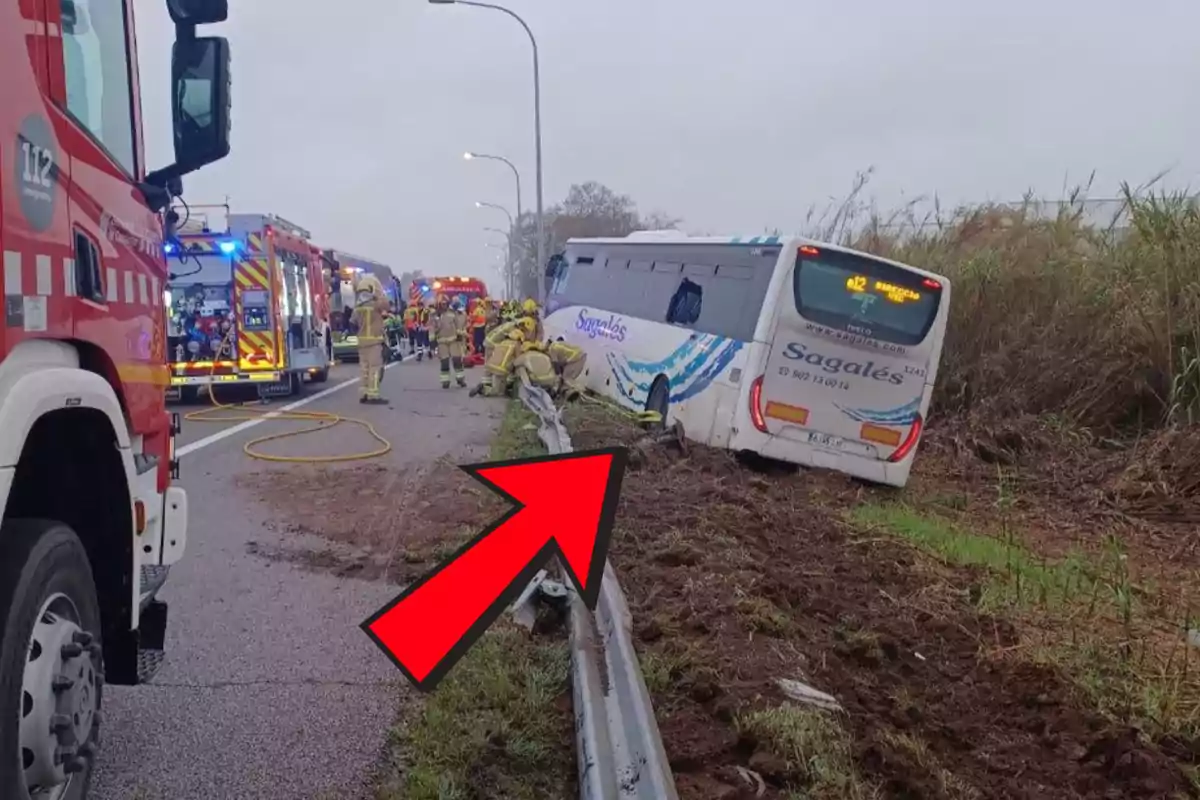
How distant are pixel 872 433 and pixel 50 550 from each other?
901 cm

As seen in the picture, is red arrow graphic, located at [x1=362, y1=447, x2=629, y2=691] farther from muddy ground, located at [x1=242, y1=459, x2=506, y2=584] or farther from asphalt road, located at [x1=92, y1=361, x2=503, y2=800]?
muddy ground, located at [x1=242, y1=459, x2=506, y2=584]

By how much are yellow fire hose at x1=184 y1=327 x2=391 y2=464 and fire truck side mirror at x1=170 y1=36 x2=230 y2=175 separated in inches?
270

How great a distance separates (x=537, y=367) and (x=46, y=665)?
42.3 feet

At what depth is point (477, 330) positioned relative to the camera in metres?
29.5

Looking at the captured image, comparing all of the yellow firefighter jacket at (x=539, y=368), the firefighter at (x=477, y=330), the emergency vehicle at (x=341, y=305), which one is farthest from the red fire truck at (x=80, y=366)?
the firefighter at (x=477, y=330)

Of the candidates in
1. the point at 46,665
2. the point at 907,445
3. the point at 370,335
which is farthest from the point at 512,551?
the point at 370,335

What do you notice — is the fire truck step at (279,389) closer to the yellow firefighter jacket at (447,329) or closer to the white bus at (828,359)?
the yellow firefighter jacket at (447,329)

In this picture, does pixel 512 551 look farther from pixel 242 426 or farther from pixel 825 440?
pixel 242 426

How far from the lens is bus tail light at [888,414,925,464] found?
10891 mm

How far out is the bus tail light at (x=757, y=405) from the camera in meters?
10.7

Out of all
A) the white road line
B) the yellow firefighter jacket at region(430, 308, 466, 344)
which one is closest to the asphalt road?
the white road line

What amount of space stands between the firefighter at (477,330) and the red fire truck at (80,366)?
2512 cm

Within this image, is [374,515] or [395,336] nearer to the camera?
[374,515]

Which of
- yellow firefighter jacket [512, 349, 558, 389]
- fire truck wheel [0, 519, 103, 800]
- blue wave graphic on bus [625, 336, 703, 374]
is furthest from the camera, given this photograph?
yellow firefighter jacket [512, 349, 558, 389]
